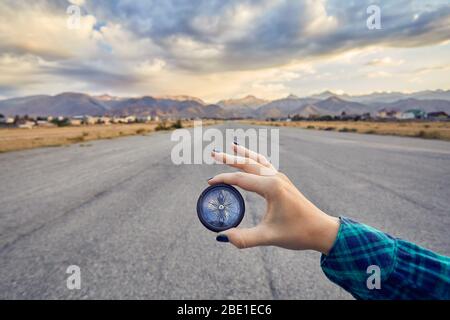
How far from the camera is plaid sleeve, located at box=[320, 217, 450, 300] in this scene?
1203 mm

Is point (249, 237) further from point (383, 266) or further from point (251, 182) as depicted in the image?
point (383, 266)

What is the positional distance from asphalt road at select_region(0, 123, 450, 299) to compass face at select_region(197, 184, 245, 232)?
57.4 inches

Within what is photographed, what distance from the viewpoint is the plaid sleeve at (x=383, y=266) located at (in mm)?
1203

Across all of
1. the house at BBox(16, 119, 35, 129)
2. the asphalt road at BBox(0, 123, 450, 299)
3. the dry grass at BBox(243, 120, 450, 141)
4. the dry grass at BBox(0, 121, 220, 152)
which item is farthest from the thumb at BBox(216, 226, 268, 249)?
the house at BBox(16, 119, 35, 129)

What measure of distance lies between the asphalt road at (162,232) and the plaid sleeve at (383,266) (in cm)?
173

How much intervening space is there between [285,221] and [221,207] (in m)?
0.48

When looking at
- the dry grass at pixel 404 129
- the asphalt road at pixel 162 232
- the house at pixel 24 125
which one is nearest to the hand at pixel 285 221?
the asphalt road at pixel 162 232

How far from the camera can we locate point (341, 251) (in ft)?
4.38

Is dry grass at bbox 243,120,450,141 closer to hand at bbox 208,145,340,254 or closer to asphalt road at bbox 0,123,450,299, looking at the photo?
asphalt road at bbox 0,123,450,299

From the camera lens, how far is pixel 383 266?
1.24 meters

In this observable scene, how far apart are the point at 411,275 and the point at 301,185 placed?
6.80m

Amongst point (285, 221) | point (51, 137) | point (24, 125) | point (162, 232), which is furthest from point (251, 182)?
point (24, 125)
